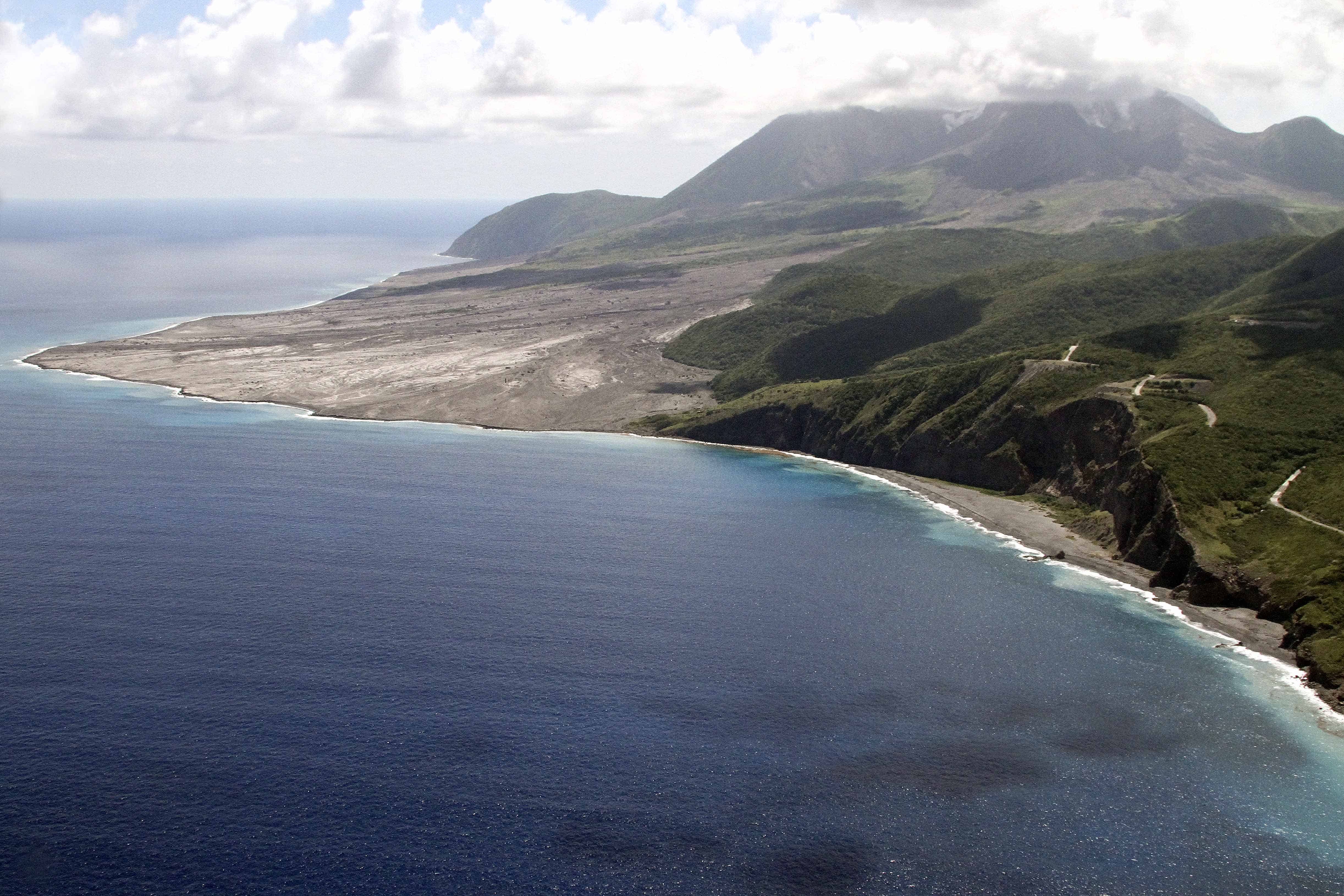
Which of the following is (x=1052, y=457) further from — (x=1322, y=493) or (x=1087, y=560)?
(x=1322, y=493)

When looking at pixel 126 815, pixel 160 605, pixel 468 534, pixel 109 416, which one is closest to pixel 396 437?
pixel 109 416

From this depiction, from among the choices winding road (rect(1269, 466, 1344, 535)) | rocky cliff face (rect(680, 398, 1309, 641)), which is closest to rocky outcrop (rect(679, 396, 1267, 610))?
rocky cliff face (rect(680, 398, 1309, 641))

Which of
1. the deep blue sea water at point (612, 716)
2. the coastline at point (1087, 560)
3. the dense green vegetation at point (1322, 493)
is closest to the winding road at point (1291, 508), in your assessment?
the dense green vegetation at point (1322, 493)

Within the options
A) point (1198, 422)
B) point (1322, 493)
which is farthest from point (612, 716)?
point (1198, 422)

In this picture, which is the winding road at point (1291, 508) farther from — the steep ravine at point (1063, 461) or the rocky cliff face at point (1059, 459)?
the rocky cliff face at point (1059, 459)

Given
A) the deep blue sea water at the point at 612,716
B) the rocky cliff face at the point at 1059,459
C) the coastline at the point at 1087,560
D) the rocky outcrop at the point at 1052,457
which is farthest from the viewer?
the rocky outcrop at the point at 1052,457

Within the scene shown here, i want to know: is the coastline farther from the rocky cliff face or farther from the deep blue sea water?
the deep blue sea water
